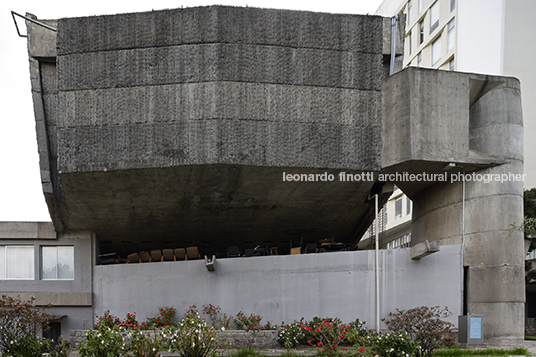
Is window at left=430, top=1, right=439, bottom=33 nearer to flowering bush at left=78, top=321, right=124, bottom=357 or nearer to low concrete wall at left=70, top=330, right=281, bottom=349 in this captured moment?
low concrete wall at left=70, top=330, right=281, bottom=349

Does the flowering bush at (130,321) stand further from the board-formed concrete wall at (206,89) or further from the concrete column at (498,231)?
the concrete column at (498,231)

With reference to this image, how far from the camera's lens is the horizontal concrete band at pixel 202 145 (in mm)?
14711

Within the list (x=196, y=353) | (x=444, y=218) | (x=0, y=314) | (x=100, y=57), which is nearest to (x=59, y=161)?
(x=100, y=57)

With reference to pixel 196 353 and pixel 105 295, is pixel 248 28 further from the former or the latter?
pixel 105 295

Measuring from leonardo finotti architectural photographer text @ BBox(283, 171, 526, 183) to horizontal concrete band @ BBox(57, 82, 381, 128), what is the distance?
1.72m

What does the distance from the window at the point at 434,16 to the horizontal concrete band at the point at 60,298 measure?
28243 mm

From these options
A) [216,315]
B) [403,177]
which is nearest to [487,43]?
[403,177]

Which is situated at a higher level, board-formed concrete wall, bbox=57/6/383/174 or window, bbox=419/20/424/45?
window, bbox=419/20/424/45

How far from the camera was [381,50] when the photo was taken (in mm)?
15578

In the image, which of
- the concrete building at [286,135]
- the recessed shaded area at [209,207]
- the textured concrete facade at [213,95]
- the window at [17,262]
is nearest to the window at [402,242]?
the recessed shaded area at [209,207]

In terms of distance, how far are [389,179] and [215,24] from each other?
24.4ft

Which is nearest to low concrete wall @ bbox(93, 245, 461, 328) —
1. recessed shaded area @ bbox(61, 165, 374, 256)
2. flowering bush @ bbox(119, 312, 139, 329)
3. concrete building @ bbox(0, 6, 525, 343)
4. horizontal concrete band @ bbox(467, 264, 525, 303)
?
concrete building @ bbox(0, 6, 525, 343)

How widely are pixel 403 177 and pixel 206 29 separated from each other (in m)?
7.91

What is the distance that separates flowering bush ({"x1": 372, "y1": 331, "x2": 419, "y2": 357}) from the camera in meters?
10.1
